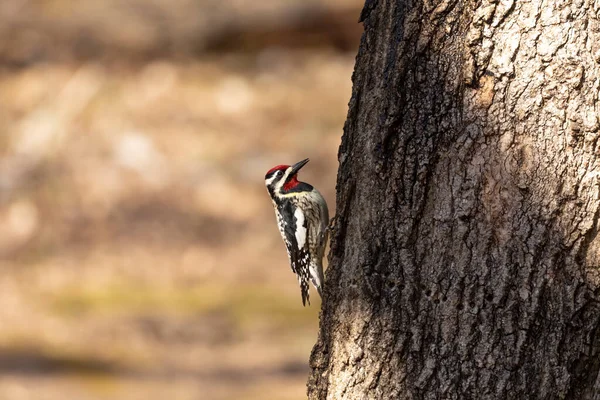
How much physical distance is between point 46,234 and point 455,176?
839cm

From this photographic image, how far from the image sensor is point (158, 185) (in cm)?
1038

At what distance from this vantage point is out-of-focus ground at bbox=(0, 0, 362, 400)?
7543mm

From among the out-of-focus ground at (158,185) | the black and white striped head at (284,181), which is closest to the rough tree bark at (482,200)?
the black and white striped head at (284,181)

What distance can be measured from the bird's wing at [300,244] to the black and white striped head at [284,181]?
0.40 ft

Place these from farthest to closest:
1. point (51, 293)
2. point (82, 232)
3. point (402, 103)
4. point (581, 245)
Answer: point (82, 232) < point (51, 293) < point (402, 103) < point (581, 245)

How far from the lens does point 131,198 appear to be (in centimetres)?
1027

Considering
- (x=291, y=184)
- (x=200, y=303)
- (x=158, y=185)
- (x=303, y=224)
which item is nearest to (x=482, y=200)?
(x=303, y=224)

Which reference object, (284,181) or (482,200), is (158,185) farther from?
(482,200)

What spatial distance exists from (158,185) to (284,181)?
5.73 m

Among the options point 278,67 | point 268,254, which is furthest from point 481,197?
point 278,67

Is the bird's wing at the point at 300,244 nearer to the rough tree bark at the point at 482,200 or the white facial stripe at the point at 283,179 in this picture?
the white facial stripe at the point at 283,179

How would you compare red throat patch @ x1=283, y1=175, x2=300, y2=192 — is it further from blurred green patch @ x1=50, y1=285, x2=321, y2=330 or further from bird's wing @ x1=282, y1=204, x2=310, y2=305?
blurred green patch @ x1=50, y1=285, x2=321, y2=330

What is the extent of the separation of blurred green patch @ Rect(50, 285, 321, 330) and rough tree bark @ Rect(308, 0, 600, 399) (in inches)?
223

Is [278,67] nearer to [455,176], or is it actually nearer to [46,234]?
[46,234]
